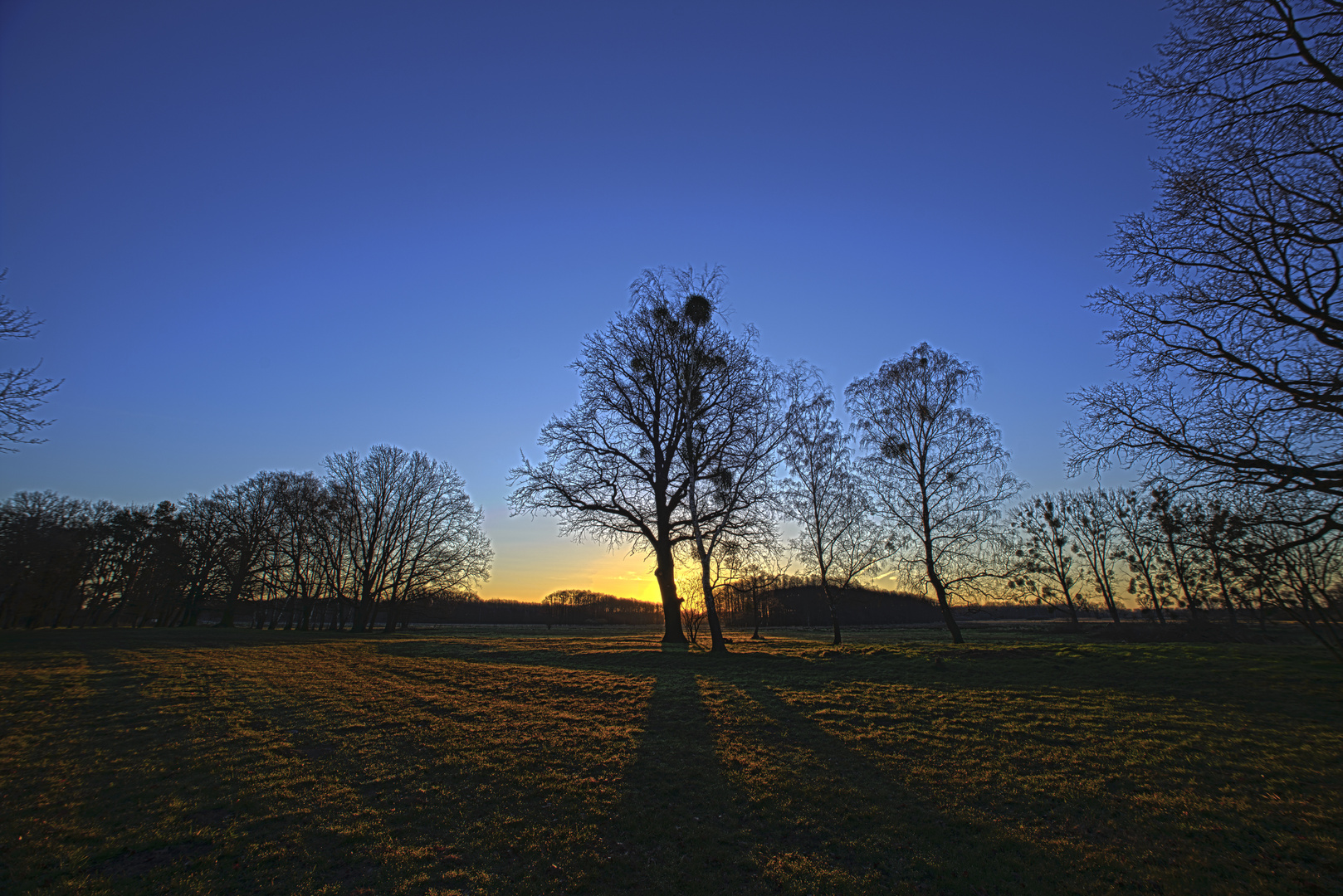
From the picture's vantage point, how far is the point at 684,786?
22.6 feet

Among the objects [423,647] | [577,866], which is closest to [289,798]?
[577,866]

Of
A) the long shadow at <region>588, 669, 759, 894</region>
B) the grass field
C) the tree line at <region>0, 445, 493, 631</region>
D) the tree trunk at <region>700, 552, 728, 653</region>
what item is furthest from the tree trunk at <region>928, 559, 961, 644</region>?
the tree line at <region>0, 445, 493, 631</region>

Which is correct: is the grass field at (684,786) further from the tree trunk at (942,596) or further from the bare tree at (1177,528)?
the tree trunk at (942,596)

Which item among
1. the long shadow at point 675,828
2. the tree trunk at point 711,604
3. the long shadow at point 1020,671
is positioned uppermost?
the tree trunk at point 711,604

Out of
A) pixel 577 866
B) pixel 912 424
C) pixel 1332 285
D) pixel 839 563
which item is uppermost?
pixel 912 424

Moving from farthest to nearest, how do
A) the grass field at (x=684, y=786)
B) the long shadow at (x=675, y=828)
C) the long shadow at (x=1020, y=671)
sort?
the long shadow at (x=1020, y=671), the grass field at (x=684, y=786), the long shadow at (x=675, y=828)

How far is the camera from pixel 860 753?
26.5 feet

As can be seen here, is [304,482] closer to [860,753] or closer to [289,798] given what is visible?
[289,798]

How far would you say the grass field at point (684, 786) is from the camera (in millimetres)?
4781

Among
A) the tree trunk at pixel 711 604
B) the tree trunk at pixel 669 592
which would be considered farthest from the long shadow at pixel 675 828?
the tree trunk at pixel 669 592

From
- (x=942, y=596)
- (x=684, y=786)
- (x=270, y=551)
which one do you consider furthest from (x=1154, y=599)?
(x=270, y=551)

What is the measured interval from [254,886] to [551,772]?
3530mm

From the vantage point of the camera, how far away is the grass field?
188 inches

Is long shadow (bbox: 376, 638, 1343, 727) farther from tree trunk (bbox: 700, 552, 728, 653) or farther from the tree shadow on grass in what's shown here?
the tree shadow on grass
